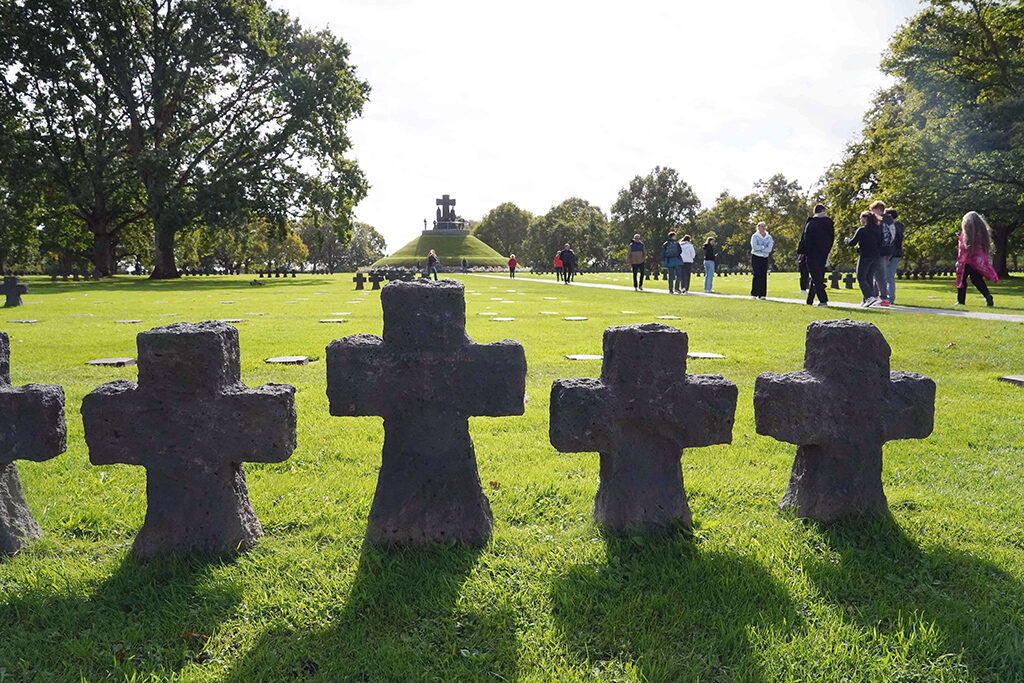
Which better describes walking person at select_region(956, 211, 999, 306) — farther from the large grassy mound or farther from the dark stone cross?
the dark stone cross

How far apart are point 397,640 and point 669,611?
0.98 meters

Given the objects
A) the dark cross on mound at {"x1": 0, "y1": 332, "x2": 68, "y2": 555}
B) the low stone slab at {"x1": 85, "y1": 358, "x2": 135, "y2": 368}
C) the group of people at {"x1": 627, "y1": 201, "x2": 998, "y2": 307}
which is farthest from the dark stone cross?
the dark cross on mound at {"x1": 0, "y1": 332, "x2": 68, "y2": 555}

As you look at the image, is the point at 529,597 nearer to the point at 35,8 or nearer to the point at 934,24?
the point at 934,24

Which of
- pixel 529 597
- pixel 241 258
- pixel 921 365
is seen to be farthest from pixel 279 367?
pixel 241 258

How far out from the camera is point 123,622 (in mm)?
2234

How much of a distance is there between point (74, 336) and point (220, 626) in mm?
9411

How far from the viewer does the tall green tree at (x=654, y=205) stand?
7675cm

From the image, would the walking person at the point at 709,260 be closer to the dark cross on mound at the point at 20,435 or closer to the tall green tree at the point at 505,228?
the dark cross on mound at the point at 20,435

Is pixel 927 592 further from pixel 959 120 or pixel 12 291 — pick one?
pixel 959 120

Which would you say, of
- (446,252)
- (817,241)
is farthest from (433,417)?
(446,252)

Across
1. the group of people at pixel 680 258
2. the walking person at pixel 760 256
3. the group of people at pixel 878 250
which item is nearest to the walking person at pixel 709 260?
→ the group of people at pixel 680 258

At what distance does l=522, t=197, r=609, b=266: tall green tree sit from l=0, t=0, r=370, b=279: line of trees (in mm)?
46934

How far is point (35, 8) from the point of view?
28750mm

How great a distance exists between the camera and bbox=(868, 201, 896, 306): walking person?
1288cm
